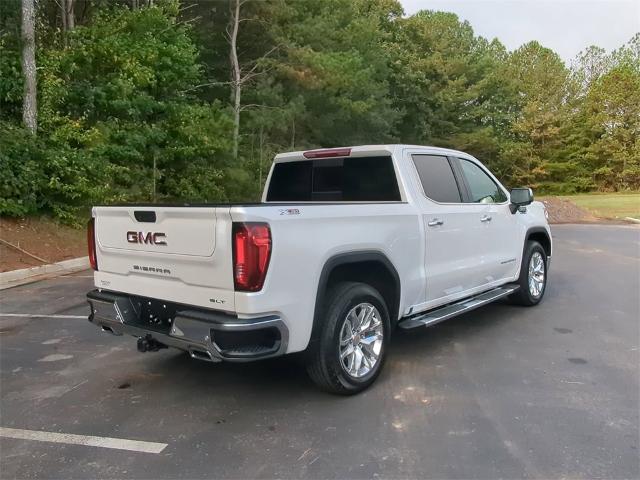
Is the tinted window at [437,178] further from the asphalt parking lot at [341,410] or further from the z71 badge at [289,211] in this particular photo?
the z71 badge at [289,211]

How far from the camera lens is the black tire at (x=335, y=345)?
3855 millimetres

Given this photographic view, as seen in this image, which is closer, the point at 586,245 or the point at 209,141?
the point at 586,245

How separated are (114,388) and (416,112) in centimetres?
3508

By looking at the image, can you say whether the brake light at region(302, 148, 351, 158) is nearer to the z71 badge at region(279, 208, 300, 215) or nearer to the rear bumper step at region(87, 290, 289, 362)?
the z71 badge at region(279, 208, 300, 215)

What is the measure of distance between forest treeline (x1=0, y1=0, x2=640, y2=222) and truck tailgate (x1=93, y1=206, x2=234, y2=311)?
25.8ft

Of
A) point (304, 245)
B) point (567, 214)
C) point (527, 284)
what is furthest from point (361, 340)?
A: point (567, 214)

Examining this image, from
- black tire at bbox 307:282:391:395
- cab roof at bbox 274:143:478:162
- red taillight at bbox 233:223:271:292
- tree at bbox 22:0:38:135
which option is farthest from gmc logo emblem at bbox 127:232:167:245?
tree at bbox 22:0:38:135

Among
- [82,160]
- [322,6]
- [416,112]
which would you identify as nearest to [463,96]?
[416,112]

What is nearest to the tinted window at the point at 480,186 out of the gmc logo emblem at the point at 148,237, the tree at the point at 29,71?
the gmc logo emblem at the point at 148,237

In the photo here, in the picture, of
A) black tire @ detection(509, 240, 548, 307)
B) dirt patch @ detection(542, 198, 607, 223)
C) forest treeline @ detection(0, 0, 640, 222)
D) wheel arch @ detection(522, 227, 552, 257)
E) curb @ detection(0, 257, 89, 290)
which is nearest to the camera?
black tire @ detection(509, 240, 548, 307)

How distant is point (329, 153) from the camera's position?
533 cm

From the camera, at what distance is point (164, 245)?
12.4ft

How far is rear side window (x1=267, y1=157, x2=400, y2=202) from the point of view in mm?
5016

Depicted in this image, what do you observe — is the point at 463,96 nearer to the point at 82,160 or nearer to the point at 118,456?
the point at 82,160
